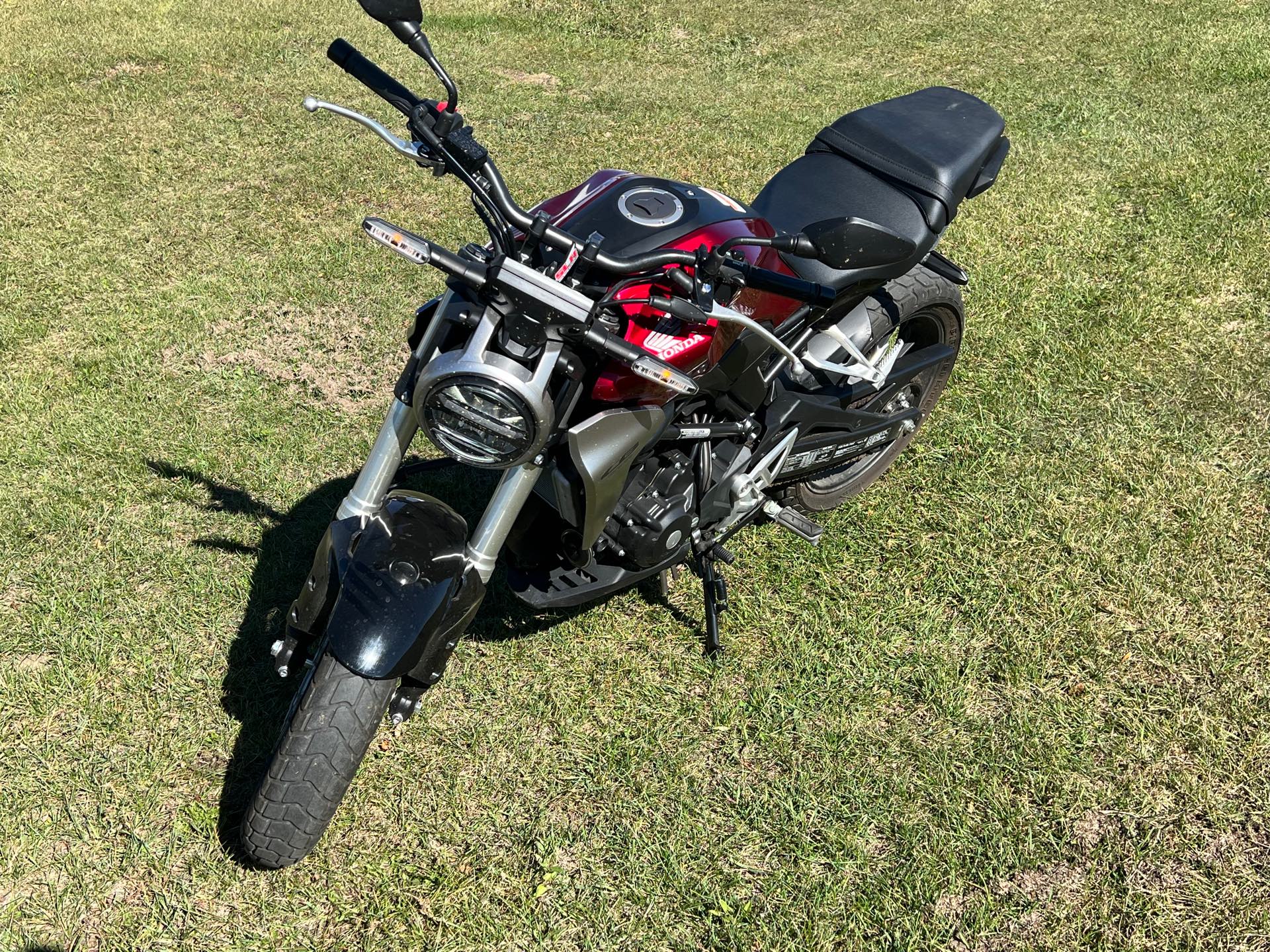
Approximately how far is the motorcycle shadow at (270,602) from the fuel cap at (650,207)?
0.90 metres

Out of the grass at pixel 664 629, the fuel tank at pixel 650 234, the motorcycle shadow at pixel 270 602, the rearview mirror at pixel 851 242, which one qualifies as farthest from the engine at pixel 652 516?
the rearview mirror at pixel 851 242

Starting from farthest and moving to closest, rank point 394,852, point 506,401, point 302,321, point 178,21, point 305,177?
point 178,21
point 305,177
point 302,321
point 394,852
point 506,401

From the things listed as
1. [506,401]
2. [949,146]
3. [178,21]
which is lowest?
[178,21]

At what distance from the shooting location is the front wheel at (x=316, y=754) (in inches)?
95.7

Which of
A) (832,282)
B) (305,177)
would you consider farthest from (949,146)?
(305,177)

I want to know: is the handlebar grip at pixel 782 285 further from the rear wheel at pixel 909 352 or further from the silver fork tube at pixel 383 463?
the rear wheel at pixel 909 352

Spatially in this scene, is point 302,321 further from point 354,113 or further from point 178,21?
point 178,21

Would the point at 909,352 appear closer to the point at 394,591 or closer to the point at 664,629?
the point at 664,629

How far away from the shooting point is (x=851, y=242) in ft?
6.23

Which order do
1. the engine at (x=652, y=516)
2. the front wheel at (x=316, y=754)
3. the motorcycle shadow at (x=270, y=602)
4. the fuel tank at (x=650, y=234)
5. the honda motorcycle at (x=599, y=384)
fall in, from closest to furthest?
1. the honda motorcycle at (x=599, y=384)
2. the fuel tank at (x=650, y=234)
3. the front wheel at (x=316, y=754)
4. the engine at (x=652, y=516)
5. the motorcycle shadow at (x=270, y=602)

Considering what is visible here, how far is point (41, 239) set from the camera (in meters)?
5.30

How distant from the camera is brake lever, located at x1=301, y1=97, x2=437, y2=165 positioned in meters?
1.85

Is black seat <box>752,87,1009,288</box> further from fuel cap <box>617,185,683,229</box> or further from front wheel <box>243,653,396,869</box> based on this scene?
front wheel <box>243,653,396,869</box>

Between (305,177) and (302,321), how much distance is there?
1637 millimetres
